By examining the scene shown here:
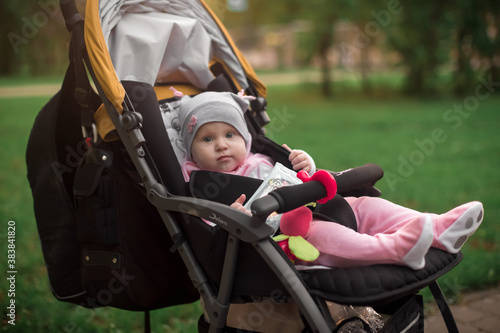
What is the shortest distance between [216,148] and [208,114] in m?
0.18

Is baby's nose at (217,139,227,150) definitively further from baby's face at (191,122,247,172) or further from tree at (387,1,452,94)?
tree at (387,1,452,94)

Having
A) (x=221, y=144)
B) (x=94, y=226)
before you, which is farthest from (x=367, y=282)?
(x=94, y=226)

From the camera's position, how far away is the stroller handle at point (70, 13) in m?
2.25

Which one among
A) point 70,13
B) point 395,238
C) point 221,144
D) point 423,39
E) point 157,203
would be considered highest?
point 70,13

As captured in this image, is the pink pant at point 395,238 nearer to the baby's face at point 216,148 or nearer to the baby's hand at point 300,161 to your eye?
the baby's hand at point 300,161

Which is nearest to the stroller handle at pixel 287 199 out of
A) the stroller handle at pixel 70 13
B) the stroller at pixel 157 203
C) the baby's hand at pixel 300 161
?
the stroller at pixel 157 203

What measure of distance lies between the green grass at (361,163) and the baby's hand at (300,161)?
4.40ft

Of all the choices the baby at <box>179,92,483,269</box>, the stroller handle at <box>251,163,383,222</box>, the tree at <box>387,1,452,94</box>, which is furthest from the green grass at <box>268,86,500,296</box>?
the stroller handle at <box>251,163,383,222</box>

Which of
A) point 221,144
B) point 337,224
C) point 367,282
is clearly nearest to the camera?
point 367,282

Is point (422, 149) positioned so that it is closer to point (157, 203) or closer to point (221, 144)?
point (221, 144)

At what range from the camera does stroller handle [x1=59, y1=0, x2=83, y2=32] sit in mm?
2254

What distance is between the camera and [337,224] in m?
Answer: 1.99

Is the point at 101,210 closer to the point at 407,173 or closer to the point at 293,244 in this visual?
the point at 293,244

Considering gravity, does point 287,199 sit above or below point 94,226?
above
